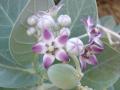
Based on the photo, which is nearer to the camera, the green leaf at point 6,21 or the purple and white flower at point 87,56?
the purple and white flower at point 87,56

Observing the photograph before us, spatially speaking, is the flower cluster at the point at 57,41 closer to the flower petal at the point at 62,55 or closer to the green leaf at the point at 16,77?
the flower petal at the point at 62,55

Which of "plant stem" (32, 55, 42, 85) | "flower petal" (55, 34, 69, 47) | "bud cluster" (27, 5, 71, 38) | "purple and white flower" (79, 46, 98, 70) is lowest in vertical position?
"plant stem" (32, 55, 42, 85)

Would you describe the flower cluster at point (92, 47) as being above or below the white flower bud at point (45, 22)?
below

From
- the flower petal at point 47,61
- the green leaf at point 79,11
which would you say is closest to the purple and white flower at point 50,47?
the flower petal at point 47,61

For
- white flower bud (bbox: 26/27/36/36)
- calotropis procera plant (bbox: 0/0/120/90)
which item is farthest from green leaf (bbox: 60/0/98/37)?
white flower bud (bbox: 26/27/36/36)

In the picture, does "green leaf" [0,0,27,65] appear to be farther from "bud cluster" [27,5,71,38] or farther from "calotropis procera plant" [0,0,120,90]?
"bud cluster" [27,5,71,38]

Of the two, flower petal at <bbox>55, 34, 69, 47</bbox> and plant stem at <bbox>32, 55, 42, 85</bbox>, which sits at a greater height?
flower petal at <bbox>55, 34, 69, 47</bbox>

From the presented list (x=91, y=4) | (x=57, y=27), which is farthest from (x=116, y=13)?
(x=57, y=27)

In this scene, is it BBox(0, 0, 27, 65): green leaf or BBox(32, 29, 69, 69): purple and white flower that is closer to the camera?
BBox(32, 29, 69, 69): purple and white flower
